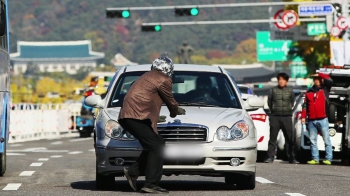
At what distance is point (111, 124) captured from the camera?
14.8m

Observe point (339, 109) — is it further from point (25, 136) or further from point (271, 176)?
point (25, 136)

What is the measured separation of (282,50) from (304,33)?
23.1 metres

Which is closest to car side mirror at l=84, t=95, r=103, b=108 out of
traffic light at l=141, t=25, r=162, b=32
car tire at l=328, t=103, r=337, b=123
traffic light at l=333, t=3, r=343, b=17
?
car tire at l=328, t=103, r=337, b=123

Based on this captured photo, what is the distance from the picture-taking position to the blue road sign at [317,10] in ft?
143

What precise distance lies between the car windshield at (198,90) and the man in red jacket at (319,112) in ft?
21.5

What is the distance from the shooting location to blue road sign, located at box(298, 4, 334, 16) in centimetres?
4356

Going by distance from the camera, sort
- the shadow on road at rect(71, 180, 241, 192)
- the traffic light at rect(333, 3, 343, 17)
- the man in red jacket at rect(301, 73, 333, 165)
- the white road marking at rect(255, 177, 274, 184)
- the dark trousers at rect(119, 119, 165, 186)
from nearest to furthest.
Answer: the dark trousers at rect(119, 119, 165, 186), the shadow on road at rect(71, 180, 241, 192), the white road marking at rect(255, 177, 274, 184), the man in red jacket at rect(301, 73, 333, 165), the traffic light at rect(333, 3, 343, 17)

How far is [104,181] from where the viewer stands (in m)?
15.3

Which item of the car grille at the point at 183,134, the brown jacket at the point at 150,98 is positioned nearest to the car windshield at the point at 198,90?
the car grille at the point at 183,134

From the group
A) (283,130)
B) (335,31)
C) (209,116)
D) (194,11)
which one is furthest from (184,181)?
(335,31)

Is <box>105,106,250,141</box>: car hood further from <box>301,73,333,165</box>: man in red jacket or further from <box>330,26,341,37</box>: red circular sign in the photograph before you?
<box>330,26,341,37</box>: red circular sign

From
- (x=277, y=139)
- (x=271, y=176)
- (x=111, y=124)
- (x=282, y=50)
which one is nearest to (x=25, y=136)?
(x=277, y=139)

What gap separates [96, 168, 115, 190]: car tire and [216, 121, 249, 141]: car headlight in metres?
1.44

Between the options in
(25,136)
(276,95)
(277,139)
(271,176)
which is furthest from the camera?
(25,136)
